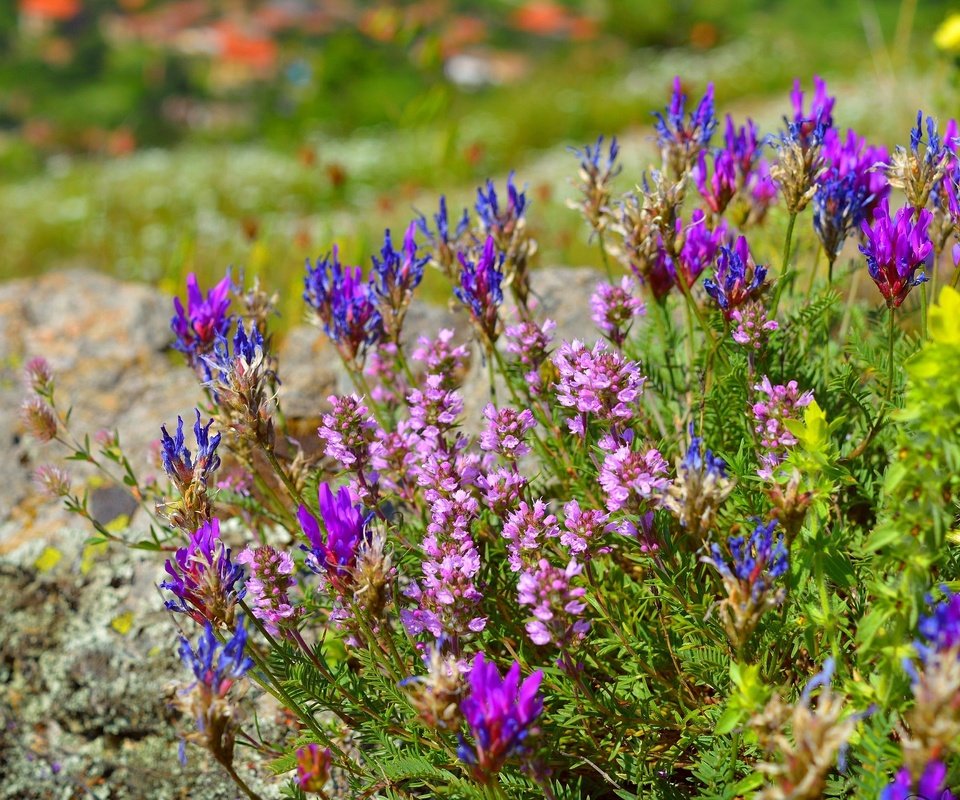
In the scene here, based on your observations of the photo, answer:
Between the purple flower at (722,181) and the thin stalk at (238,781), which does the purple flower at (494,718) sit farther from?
the purple flower at (722,181)

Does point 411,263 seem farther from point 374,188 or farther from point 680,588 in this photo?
point 374,188

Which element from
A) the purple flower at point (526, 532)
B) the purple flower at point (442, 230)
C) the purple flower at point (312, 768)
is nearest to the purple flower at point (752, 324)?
the purple flower at point (526, 532)

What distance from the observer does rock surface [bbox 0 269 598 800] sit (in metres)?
2.80

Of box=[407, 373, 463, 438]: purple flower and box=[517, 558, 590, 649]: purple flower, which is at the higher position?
box=[407, 373, 463, 438]: purple flower

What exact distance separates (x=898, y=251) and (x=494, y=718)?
1.23m

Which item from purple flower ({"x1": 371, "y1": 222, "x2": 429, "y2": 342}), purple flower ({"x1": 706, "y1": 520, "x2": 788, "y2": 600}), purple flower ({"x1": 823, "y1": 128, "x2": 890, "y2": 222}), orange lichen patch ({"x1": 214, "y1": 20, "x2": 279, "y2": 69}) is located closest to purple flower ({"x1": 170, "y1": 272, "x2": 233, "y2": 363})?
purple flower ({"x1": 371, "y1": 222, "x2": 429, "y2": 342})

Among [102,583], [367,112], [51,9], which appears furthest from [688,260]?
[51,9]

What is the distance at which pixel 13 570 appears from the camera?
3.21 metres

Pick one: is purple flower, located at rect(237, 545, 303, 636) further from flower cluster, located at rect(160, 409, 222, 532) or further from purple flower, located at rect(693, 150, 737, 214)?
purple flower, located at rect(693, 150, 737, 214)

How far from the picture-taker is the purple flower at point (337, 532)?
1.67 m

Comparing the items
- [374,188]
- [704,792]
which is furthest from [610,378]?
[374,188]

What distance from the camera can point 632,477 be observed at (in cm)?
177

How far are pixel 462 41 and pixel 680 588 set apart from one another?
31.3 meters

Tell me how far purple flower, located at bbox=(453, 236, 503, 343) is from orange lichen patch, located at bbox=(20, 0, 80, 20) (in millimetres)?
40287
